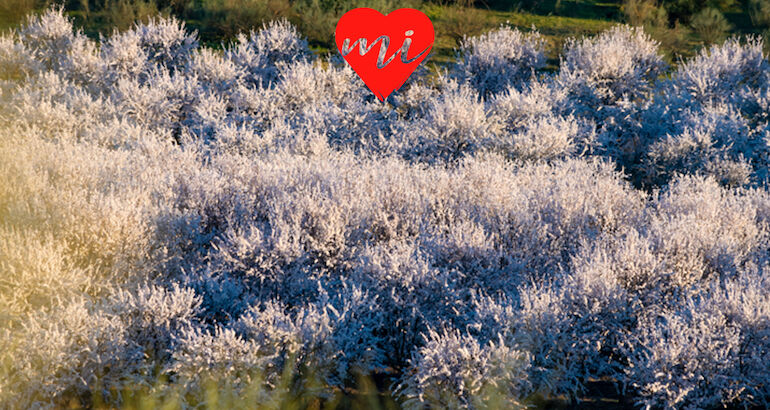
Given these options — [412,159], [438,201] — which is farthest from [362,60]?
[438,201]

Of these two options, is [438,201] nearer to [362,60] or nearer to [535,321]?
[535,321]

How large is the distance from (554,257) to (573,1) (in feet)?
64.9

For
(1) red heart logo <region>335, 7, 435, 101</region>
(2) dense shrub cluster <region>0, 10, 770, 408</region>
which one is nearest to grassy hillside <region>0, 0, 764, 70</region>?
(1) red heart logo <region>335, 7, 435, 101</region>

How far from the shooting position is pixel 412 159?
13625 mm

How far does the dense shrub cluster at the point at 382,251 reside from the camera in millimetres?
6414

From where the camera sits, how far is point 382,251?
7934 millimetres

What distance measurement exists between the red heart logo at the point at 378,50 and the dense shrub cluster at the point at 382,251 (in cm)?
188

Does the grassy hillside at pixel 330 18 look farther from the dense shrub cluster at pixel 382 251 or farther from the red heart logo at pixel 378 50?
the dense shrub cluster at pixel 382 251

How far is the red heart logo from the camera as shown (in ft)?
54.0

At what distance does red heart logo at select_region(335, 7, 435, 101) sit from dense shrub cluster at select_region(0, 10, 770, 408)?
6.15 ft

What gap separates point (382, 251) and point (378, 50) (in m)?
9.57

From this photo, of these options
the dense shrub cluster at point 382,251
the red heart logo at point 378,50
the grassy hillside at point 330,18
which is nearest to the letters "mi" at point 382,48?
the red heart logo at point 378,50

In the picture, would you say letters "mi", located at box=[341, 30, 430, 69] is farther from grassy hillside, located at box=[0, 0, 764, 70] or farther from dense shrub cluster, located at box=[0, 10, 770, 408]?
grassy hillside, located at box=[0, 0, 764, 70]

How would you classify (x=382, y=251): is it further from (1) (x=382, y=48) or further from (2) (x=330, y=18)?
(2) (x=330, y=18)
